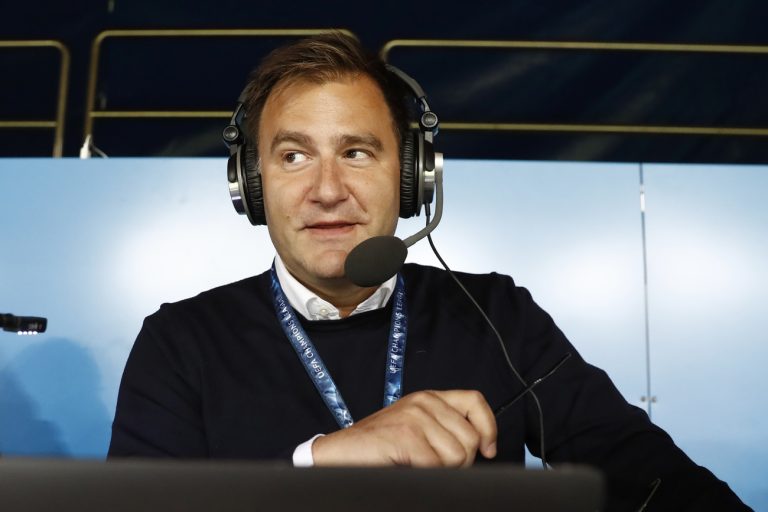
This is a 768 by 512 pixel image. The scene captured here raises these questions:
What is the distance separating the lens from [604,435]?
55.7 inches

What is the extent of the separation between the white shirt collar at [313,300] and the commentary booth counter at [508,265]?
0.69 meters

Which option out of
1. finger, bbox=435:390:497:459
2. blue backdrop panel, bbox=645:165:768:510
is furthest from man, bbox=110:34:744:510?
blue backdrop panel, bbox=645:165:768:510

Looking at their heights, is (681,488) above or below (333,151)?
below

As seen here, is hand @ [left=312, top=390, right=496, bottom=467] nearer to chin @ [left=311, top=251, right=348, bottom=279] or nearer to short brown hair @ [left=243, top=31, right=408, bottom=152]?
chin @ [left=311, top=251, right=348, bottom=279]

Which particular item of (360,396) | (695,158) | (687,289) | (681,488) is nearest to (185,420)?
(360,396)

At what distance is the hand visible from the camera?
942 millimetres

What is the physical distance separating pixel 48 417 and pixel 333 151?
120cm

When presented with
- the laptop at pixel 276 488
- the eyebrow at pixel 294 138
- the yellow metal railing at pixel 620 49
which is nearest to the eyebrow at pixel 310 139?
the eyebrow at pixel 294 138

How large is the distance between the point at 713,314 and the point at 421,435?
1500 mm

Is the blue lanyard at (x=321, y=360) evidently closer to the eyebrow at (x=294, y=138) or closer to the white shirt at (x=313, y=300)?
the white shirt at (x=313, y=300)

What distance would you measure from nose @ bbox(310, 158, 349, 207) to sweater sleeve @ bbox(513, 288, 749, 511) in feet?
1.29

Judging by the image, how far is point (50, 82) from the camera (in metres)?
3.38

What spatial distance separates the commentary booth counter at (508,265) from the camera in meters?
2.20

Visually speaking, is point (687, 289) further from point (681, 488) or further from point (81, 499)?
point (81, 499)
